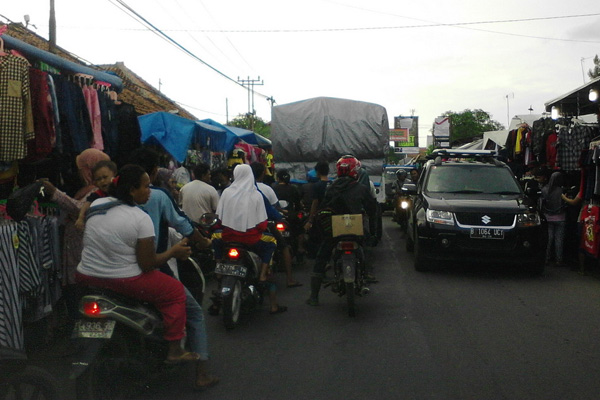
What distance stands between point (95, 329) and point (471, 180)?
8.01 meters

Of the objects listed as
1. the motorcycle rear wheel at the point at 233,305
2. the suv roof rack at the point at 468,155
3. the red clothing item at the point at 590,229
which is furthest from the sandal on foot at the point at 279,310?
the suv roof rack at the point at 468,155

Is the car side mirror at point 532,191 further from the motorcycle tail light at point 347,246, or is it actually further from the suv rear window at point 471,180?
the motorcycle tail light at point 347,246

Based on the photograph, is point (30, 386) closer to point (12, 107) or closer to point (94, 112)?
point (12, 107)

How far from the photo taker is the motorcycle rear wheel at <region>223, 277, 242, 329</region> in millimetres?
6123

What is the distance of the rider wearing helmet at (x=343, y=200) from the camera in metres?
7.07

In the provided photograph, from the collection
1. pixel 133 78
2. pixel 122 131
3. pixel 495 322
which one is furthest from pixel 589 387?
pixel 133 78

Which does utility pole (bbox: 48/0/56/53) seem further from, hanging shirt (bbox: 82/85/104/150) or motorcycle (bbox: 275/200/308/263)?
hanging shirt (bbox: 82/85/104/150)

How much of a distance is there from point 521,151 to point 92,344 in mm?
11783

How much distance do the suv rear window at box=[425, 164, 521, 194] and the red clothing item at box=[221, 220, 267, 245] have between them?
15.4ft

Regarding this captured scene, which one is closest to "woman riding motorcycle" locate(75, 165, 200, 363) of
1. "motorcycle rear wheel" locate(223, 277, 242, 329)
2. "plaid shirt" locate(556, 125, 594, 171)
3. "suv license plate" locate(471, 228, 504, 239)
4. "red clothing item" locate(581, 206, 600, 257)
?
"motorcycle rear wheel" locate(223, 277, 242, 329)

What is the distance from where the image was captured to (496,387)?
4.50m

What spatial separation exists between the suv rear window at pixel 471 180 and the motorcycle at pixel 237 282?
4.82 meters

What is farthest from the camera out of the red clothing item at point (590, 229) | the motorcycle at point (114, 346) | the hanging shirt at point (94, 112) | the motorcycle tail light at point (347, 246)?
the red clothing item at point (590, 229)

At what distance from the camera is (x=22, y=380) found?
3148mm
